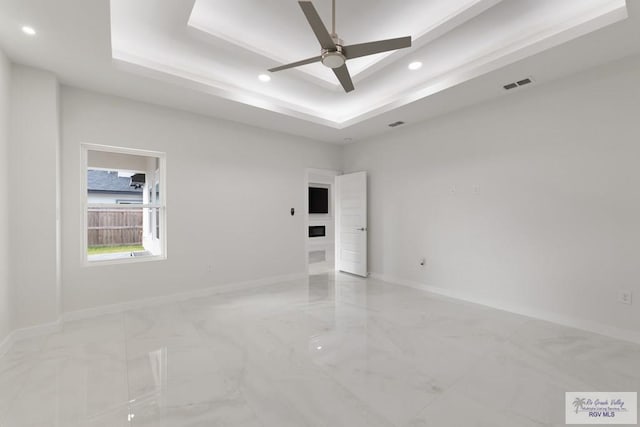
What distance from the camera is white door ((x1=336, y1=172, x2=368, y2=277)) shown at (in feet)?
17.1

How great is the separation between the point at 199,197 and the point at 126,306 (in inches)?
65.1

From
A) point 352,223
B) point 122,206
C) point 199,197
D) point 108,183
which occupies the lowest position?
point 352,223

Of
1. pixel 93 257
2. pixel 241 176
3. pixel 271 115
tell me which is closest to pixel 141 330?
pixel 93 257

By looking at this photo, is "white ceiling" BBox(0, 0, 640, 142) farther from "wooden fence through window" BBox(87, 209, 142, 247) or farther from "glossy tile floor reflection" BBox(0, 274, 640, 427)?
"glossy tile floor reflection" BBox(0, 274, 640, 427)

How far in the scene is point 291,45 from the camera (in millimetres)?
2969

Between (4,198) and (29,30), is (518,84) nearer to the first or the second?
(29,30)

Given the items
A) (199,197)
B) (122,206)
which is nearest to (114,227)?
(122,206)

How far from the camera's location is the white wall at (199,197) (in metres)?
3.18

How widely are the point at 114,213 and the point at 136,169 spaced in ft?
2.19

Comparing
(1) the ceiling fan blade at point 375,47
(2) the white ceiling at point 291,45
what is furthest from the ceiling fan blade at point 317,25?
(2) the white ceiling at point 291,45

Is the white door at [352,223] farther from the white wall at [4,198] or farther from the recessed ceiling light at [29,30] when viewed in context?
the white wall at [4,198]

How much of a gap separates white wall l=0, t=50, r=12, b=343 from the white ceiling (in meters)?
0.25

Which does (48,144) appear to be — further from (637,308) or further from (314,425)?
(637,308)

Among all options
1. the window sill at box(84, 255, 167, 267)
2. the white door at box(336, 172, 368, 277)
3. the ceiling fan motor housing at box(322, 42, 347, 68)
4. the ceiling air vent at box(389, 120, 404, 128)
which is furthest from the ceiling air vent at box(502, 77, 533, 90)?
the window sill at box(84, 255, 167, 267)
